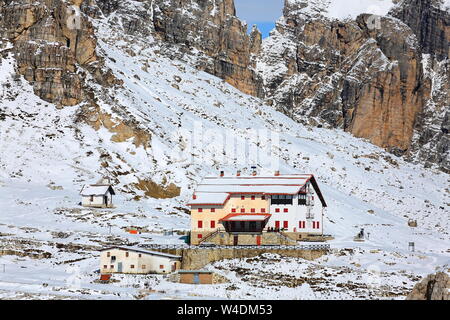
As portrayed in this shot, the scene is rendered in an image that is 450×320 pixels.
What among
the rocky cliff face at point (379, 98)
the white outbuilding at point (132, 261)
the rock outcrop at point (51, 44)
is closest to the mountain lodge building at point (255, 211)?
the white outbuilding at point (132, 261)

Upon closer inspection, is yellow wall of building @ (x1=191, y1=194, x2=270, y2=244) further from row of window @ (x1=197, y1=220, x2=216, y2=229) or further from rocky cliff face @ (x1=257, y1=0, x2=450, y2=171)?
rocky cliff face @ (x1=257, y1=0, x2=450, y2=171)

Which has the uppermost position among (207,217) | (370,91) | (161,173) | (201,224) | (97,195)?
(370,91)

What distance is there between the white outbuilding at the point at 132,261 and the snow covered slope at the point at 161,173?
1.89 meters

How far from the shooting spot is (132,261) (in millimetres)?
57344

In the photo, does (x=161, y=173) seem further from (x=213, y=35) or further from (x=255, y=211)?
(x=213, y=35)

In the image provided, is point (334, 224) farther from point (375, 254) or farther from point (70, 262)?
point (70, 262)

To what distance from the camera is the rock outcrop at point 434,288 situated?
34.2 meters

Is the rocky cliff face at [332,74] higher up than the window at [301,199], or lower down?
higher up

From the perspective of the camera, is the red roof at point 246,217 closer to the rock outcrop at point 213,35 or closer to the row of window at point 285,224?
the row of window at point 285,224

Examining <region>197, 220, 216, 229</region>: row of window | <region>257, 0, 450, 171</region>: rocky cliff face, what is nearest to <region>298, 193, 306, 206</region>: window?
<region>197, 220, 216, 229</region>: row of window

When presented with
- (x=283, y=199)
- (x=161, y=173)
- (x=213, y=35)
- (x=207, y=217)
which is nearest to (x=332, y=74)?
(x=213, y=35)

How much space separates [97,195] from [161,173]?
17267 mm

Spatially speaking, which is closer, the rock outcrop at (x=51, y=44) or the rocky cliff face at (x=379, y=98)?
the rock outcrop at (x=51, y=44)

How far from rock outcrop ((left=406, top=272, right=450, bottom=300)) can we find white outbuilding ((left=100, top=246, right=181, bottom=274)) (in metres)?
26.2
